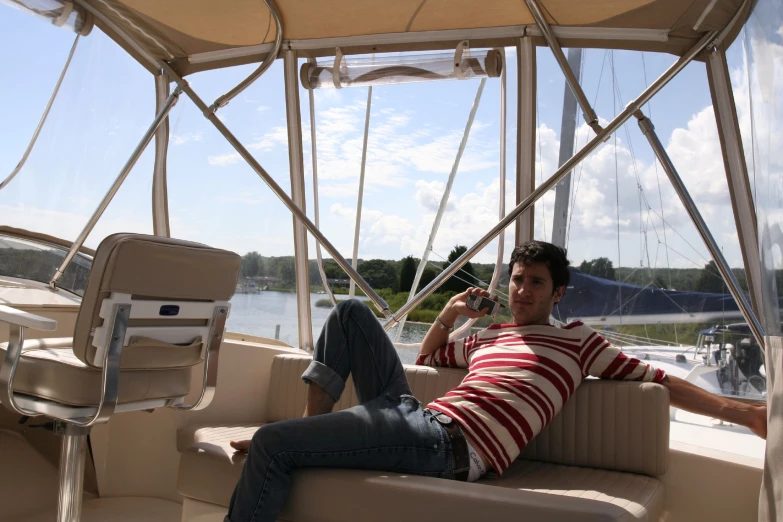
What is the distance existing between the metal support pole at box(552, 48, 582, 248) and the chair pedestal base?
2.04m

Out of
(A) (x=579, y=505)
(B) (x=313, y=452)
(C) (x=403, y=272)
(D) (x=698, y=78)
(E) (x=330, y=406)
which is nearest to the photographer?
(A) (x=579, y=505)

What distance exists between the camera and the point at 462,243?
11.2 feet

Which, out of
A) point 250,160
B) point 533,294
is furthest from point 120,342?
point 250,160

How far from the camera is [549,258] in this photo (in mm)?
2354

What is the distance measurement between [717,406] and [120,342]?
1.74 m

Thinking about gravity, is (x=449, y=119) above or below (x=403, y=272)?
above

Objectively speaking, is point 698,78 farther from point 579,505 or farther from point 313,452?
point 313,452

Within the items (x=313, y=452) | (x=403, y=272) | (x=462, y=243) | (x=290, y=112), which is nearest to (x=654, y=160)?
(x=462, y=243)

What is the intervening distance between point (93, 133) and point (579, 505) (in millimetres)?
3223

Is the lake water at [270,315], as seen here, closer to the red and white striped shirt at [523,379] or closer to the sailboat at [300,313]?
the sailboat at [300,313]

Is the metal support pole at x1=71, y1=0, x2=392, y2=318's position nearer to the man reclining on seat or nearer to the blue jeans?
the man reclining on seat

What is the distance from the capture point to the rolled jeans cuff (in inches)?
79.4

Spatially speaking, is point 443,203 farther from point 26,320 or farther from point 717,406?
point 26,320

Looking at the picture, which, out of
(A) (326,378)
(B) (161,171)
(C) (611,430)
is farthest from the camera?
→ (B) (161,171)
